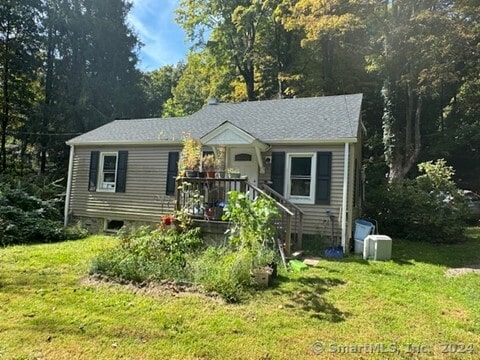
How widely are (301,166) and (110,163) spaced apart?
258 inches

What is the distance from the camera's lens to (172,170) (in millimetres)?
10492

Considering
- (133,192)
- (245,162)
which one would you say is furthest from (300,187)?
(133,192)

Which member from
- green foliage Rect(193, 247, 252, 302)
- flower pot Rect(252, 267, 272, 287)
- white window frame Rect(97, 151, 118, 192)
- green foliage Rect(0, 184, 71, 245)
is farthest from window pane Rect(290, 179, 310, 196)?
green foliage Rect(0, 184, 71, 245)

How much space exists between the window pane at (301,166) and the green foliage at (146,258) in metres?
3.76

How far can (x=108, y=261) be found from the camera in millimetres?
5547

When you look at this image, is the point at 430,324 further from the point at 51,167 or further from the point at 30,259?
the point at 51,167

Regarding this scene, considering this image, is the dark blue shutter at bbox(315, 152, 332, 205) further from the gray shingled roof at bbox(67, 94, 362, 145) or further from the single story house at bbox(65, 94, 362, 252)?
the gray shingled roof at bbox(67, 94, 362, 145)

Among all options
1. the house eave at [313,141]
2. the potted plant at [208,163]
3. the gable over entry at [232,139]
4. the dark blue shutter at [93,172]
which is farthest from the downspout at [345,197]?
the dark blue shutter at [93,172]

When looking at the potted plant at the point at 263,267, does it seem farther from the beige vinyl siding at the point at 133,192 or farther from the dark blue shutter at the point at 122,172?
the dark blue shutter at the point at 122,172

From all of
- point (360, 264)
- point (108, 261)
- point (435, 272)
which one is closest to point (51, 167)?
point (108, 261)

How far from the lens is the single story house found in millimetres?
8711

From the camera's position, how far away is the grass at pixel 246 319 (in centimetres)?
329

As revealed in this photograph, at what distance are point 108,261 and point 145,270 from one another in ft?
2.42

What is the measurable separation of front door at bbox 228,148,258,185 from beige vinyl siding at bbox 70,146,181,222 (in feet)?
5.91
